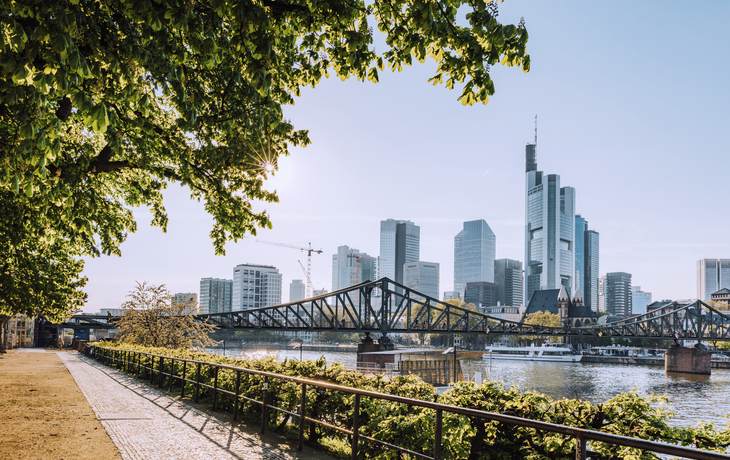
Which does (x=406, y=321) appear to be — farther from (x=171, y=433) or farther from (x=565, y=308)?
(x=171, y=433)

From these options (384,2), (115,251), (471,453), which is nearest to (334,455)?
(471,453)

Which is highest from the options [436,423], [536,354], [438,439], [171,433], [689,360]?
[436,423]

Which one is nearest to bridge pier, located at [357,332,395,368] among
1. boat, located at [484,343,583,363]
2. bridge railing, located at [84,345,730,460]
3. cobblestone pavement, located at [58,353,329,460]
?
cobblestone pavement, located at [58,353,329,460]

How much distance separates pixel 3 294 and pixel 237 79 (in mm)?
18359

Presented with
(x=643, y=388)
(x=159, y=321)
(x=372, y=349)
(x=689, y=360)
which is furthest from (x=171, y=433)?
(x=689, y=360)

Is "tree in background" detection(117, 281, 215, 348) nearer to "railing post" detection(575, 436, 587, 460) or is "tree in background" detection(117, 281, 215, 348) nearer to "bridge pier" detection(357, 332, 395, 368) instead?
"bridge pier" detection(357, 332, 395, 368)

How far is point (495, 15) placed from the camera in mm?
5734

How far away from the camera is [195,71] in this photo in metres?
8.91

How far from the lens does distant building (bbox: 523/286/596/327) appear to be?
147875 mm

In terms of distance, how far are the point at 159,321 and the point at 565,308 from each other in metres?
135

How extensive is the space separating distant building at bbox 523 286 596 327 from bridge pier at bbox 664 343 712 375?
64.3 m

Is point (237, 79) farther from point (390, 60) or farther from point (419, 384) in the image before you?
point (419, 384)

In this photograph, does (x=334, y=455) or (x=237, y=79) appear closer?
(x=237, y=79)

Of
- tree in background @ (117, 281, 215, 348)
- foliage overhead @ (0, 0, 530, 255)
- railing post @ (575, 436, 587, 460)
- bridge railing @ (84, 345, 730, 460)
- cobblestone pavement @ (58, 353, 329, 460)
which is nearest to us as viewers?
bridge railing @ (84, 345, 730, 460)
